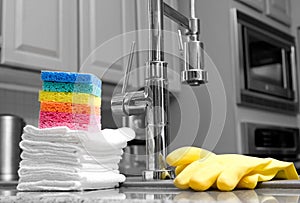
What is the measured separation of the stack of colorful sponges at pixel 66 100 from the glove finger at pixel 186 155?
0.53ft

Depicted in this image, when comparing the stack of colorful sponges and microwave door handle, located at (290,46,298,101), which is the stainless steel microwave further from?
the stack of colorful sponges

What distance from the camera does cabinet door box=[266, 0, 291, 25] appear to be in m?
2.31

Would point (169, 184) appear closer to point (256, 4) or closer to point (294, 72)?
point (256, 4)

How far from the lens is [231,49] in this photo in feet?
6.67

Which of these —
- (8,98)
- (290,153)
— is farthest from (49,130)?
(290,153)

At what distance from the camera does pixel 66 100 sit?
841 millimetres

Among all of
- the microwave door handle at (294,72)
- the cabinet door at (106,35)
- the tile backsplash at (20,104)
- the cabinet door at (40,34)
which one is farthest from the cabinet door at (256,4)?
the tile backsplash at (20,104)

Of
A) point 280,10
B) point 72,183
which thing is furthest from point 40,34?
point 280,10

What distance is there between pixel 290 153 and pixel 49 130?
1749 millimetres

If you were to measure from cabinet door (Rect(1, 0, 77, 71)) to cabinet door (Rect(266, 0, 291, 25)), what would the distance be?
40.1 inches

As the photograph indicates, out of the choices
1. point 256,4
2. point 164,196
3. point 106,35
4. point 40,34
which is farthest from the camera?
point 256,4

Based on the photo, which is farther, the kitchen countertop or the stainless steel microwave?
the stainless steel microwave

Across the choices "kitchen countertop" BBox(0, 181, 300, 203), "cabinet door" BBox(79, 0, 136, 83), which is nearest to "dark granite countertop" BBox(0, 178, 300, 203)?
"kitchen countertop" BBox(0, 181, 300, 203)

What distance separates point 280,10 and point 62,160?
6.16ft
